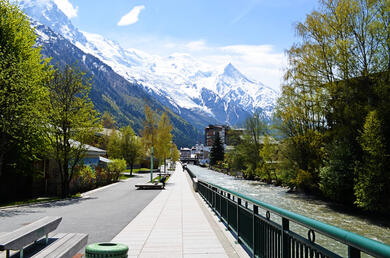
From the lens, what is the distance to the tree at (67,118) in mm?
23094

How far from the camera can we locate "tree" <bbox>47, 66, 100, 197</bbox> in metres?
23.1

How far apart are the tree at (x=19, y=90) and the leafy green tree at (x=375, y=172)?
20311 millimetres

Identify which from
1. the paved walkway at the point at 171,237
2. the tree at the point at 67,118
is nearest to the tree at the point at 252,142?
the tree at the point at 67,118

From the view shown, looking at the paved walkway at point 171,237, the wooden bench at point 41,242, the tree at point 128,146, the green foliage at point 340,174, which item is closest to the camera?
the wooden bench at point 41,242

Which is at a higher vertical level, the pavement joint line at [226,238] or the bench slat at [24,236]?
the bench slat at [24,236]

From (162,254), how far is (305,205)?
900 inches

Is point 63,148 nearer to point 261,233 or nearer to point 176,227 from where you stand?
point 176,227

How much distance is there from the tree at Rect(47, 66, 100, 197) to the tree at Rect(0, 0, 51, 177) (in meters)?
0.83

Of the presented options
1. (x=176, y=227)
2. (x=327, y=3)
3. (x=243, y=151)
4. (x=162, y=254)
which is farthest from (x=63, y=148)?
(x=243, y=151)

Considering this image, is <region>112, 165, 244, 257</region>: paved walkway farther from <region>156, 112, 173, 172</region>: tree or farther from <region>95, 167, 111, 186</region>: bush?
<region>156, 112, 173, 172</region>: tree

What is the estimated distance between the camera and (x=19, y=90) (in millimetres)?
20453

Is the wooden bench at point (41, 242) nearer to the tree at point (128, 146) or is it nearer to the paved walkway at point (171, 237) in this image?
the paved walkway at point (171, 237)

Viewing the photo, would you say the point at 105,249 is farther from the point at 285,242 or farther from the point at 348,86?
the point at 348,86

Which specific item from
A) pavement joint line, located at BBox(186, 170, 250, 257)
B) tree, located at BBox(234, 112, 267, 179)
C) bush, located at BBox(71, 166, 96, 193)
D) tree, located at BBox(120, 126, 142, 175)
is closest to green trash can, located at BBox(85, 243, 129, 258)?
pavement joint line, located at BBox(186, 170, 250, 257)
